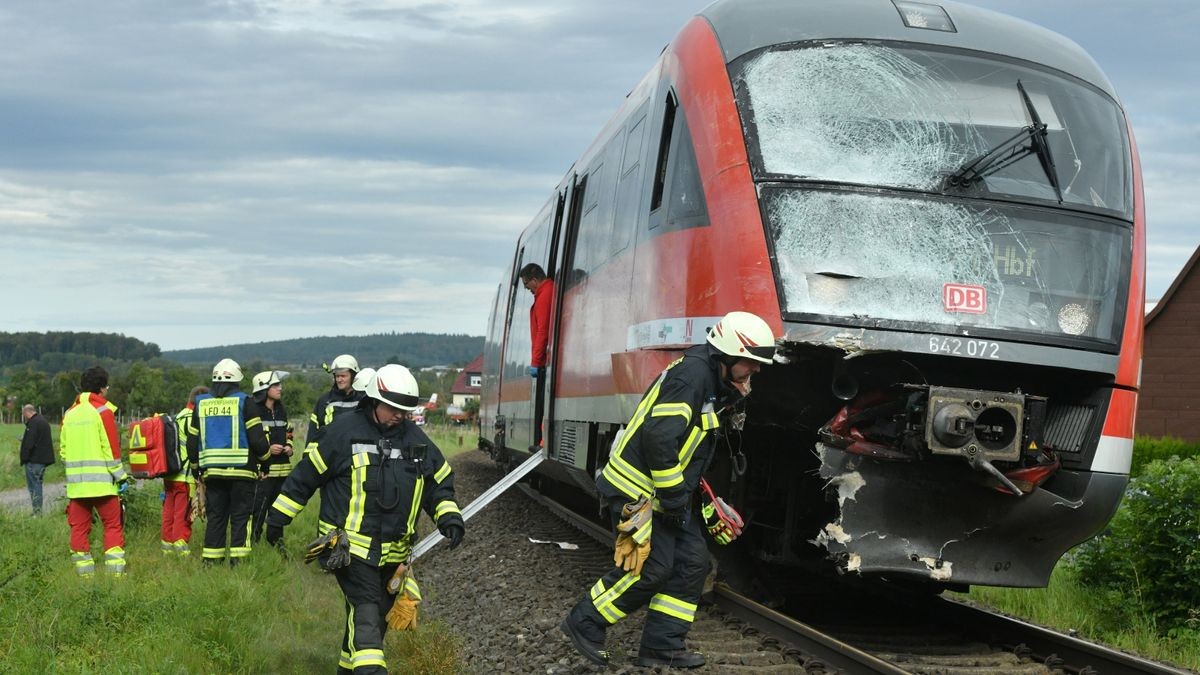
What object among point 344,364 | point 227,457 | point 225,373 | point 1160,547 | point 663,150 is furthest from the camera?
point 344,364

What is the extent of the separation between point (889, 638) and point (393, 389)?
3254 mm

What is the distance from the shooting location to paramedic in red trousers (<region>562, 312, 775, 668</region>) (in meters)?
6.03

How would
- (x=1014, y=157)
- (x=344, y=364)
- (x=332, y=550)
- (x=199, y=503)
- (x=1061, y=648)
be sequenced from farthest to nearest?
1. (x=199, y=503)
2. (x=344, y=364)
3. (x=1014, y=157)
4. (x=1061, y=648)
5. (x=332, y=550)

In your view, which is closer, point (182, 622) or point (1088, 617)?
point (182, 622)

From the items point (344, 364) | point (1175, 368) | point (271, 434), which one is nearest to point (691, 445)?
point (344, 364)

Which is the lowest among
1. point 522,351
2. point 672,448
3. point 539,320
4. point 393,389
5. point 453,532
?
point 453,532

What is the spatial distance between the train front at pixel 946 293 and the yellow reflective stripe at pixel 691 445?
2.18ft

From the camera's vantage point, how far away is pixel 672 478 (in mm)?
6031

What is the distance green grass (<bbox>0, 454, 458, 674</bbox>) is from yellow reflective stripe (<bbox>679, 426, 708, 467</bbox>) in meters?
1.79

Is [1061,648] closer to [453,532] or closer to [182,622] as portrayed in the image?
[453,532]

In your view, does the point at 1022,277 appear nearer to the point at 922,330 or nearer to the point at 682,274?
the point at 922,330

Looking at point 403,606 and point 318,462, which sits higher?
point 318,462

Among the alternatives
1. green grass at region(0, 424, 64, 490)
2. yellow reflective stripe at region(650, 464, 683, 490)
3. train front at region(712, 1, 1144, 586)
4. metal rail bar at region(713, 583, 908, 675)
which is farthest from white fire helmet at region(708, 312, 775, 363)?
green grass at region(0, 424, 64, 490)

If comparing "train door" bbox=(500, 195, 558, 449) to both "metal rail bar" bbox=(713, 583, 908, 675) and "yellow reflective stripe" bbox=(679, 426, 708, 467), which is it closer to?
"metal rail bar" bbox=(713, 583, 908, 675)
